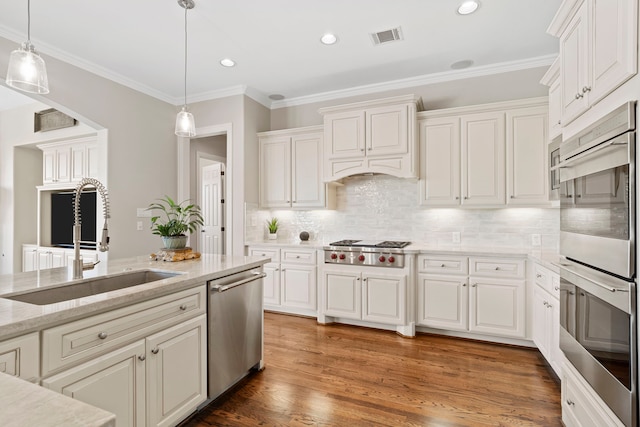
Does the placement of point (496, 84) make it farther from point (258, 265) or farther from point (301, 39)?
point (258, 265)

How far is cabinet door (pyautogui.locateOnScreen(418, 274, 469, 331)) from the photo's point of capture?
330 centimetres

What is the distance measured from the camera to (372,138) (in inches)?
149

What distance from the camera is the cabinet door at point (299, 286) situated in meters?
3.95

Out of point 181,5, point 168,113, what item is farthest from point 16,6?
point 168,113

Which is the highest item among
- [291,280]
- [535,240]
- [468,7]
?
[468,7]

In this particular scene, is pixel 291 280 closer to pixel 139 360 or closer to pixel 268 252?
pixel 268 252

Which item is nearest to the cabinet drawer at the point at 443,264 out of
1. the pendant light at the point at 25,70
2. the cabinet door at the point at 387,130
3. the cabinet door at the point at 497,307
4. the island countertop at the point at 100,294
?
the cabinet door at the point at 497,307

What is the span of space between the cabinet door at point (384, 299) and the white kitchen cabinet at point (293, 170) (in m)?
1.21

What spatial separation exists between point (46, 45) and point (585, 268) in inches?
182

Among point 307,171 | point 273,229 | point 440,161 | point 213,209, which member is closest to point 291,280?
point 273,229

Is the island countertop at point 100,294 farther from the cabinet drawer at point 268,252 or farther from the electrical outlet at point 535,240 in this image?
the electrical outlet at point 535,240

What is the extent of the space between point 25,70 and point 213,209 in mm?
4257

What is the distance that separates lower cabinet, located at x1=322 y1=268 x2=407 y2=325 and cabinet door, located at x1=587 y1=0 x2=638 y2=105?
2.38 metres

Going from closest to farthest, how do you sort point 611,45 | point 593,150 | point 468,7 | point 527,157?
point 611,45, point 593,150, point 468,7, point 527,157
